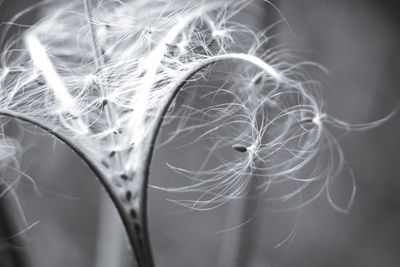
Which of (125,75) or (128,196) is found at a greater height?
(125,75)

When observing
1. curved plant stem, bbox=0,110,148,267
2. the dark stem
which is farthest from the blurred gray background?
curved plant stem, bbox=0,110,148,267

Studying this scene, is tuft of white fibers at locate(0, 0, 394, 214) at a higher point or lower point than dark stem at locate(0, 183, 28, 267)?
higher

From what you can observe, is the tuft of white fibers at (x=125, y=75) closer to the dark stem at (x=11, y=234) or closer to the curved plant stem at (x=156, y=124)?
the curved plant stem at (x=156, y=124)

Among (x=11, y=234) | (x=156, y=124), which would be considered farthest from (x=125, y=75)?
(x=11, y=234)

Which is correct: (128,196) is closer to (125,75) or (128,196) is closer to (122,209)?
(122,209)

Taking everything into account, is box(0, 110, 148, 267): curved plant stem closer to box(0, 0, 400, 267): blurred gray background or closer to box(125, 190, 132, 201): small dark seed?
box(125, 190, 132, 201): small dark seed

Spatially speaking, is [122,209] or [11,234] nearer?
[122,209]

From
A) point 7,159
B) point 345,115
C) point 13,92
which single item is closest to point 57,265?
point 7,159

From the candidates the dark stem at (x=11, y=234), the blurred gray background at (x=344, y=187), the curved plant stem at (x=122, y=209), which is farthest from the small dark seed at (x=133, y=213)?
the dark stem at (x=11, y=234)
